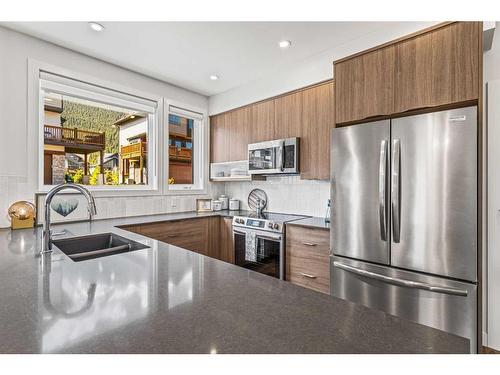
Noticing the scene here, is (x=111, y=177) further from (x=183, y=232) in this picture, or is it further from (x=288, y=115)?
(x=288, y=115)

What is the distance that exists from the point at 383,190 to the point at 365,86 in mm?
819

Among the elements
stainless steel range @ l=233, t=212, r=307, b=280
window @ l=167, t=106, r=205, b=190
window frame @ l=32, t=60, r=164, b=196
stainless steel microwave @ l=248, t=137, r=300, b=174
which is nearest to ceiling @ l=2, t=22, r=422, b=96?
window frame @ l=32, t=60, r=164, b=196

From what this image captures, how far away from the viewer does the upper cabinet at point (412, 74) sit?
159cm

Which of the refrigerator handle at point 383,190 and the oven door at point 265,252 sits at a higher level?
the refrigerator handle at point 383,190

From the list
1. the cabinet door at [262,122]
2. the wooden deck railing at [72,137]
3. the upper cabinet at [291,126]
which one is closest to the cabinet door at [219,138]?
the upper cabinet at [291,126]

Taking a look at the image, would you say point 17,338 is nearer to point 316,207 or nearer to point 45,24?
point 45,24

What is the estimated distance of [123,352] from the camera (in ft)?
1.78

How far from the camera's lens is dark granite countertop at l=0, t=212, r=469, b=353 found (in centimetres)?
57

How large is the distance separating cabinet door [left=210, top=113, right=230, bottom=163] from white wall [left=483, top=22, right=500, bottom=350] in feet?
8.96

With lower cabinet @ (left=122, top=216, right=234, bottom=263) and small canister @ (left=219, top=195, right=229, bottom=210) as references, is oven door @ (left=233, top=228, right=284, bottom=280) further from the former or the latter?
small canister @ (left=219, top=195, right=229, bottom=210)

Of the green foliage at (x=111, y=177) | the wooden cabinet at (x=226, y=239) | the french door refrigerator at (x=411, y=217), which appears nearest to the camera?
the french door refrigerator at (x=411, y=217)

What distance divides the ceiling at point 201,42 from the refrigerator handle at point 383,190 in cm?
117

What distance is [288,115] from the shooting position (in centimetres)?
297

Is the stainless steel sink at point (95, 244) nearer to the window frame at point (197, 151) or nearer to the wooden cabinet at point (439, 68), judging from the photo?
the window frame at point (197, 151)
